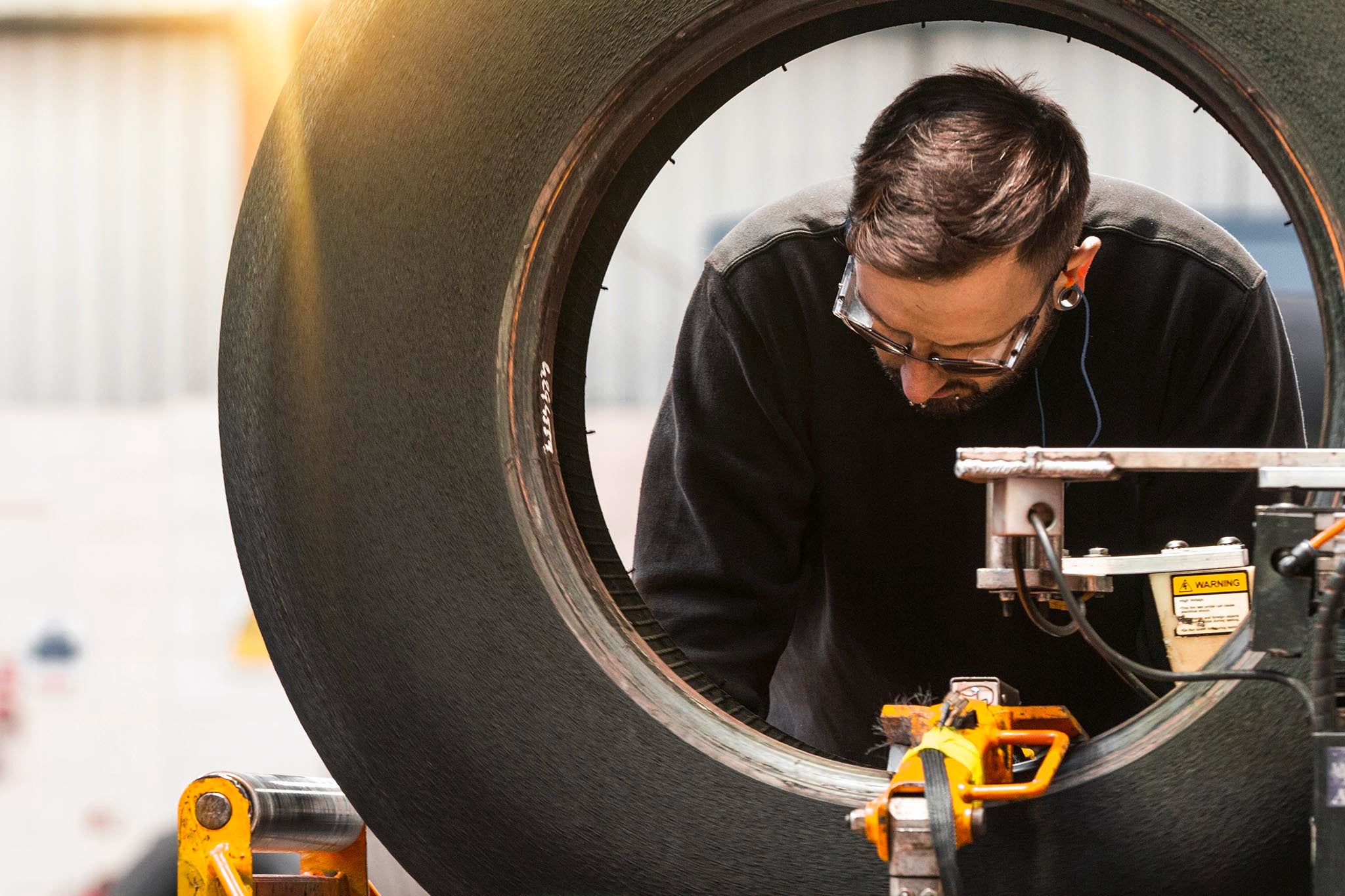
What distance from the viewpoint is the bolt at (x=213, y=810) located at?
98 cm

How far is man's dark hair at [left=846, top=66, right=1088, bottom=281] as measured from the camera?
4.22ft

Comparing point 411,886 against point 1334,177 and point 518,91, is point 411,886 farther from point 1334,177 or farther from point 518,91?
point 1334,177

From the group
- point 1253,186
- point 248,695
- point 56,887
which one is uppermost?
point 1253,186

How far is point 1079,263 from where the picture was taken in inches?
56.8

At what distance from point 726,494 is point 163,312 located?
16.8 feet

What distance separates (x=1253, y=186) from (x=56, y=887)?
218 inches

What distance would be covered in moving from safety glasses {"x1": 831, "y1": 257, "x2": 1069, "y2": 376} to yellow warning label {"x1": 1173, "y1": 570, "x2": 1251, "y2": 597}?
1.52 ft

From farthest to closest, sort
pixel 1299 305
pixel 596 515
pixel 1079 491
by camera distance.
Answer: pixel 1299 305 < pixel 1079 491 < pixel 596 515

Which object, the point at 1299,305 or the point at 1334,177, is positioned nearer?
the point at 1334,177

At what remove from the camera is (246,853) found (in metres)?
0.98

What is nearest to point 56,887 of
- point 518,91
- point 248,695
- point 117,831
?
point 117,831

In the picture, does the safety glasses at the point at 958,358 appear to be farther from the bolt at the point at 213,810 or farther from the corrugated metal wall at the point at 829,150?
the corrugated metal wall at the point at 829,150

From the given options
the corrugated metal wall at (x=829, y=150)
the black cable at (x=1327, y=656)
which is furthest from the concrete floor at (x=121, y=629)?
the black cable at (x=1327, y=656)

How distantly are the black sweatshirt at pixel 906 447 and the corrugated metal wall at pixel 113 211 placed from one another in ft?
16.1
